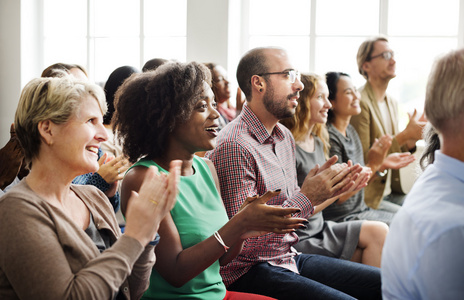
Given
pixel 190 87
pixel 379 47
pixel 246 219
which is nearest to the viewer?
pixel 246 219

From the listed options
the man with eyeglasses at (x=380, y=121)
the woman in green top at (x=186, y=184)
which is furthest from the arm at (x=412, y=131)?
the woman in green top at (x=186, y=184)

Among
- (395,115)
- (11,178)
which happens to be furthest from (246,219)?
(395,115)

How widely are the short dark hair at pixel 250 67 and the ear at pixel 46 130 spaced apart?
1.25m

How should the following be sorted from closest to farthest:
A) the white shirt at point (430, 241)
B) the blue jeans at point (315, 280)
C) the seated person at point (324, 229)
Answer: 1. the white shirt at point (430, 241)
2. the blue jeans at point (315, 280)
3. the seated person at point (324, 229)

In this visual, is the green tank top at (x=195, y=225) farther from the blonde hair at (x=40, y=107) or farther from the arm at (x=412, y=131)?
the arm at (x=412, y=131)

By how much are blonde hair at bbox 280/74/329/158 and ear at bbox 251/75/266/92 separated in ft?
1.39

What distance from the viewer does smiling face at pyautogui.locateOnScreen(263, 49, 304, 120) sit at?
2363mm

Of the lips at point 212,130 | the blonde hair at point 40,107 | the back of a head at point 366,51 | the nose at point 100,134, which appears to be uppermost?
the back of a head at point 366,51

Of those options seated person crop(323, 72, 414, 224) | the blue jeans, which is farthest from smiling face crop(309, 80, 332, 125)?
the blue jeans

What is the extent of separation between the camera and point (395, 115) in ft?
13.6

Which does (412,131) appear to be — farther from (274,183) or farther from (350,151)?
(274,183)

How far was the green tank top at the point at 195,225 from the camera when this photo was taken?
1631 mm

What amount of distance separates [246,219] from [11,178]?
1080 millimetres

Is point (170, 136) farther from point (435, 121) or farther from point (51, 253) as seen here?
point (435, 121)
